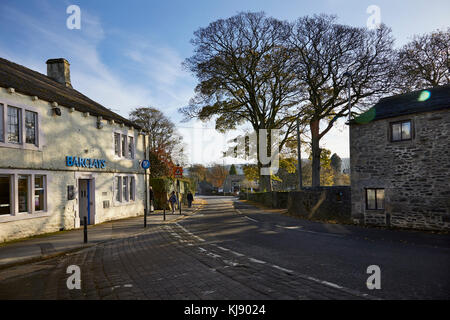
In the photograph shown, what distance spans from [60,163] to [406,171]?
53.6ft

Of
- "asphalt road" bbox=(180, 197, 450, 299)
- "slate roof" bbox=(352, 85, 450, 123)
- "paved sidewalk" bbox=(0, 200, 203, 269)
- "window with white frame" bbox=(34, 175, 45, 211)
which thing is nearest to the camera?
"asphalt road" bbox=(180, 197, 450, 299)

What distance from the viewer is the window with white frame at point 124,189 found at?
19.7 meters

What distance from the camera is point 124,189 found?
67.4ft

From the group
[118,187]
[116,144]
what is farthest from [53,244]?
[116,144]

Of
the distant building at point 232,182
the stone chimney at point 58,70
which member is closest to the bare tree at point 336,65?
the stone chimney at point 58,70

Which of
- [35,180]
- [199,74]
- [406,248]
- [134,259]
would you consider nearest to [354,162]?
[406,248]

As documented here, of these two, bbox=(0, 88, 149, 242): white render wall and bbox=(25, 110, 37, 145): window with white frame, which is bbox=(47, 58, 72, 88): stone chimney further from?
bbox=(25, 110, 37, 145): window with white frame

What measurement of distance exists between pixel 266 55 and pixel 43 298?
86.6 feet

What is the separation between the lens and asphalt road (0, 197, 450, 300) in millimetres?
5504

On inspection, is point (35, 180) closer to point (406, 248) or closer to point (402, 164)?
point (406, 248)

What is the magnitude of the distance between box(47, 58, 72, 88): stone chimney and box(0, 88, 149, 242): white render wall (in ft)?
19.5

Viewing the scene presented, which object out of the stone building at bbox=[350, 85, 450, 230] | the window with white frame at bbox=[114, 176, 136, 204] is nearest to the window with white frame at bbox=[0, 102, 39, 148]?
the window with white frame at bbox=[114, 176, 136, 204]

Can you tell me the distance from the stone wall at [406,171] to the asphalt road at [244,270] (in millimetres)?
2655

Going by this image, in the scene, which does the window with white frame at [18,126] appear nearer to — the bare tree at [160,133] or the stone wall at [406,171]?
the stone wall at [406,171]
